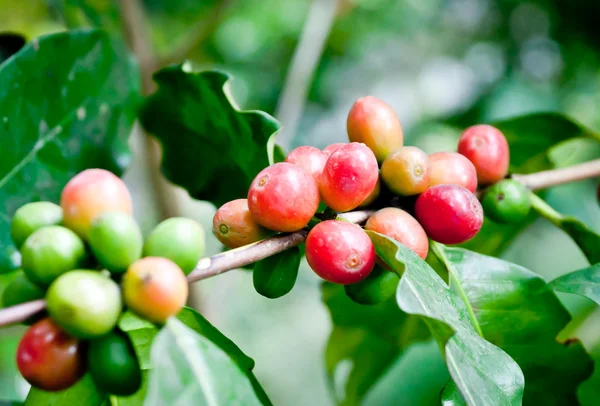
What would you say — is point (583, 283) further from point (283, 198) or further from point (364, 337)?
point (364, 337)

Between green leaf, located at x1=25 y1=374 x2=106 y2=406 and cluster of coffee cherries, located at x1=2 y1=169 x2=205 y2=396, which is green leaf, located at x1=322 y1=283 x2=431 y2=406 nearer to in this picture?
green leaf, located at x1=25 y1=374 x2=106 y2=406

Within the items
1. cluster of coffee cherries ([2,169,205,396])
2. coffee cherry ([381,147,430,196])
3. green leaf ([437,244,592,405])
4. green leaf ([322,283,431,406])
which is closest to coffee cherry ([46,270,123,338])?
cluster of coffee cherries ([2,169,205,396])

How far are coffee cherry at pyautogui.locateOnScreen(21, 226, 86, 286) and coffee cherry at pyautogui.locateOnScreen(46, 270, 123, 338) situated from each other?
22 millimetres

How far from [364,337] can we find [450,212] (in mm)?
742

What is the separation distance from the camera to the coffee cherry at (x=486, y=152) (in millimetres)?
958

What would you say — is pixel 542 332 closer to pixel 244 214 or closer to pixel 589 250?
pixel 589 250

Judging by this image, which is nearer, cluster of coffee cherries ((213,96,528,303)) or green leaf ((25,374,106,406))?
cluster of coffee cherries ((213,96,528,303))

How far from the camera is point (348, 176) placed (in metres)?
0.73

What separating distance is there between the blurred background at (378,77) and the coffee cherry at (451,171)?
5.99 feet

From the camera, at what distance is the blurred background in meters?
2.99

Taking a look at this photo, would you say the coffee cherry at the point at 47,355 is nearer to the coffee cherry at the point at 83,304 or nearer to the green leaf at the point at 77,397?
the coffee cherry at the point at 83,304

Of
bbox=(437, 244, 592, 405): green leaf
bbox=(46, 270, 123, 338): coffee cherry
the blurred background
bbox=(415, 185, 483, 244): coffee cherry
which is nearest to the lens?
bbox=(46, 270, 123, 338): coffee cherry

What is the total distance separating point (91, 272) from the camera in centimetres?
62

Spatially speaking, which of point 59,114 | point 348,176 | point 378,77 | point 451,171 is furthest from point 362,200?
point 378,77
